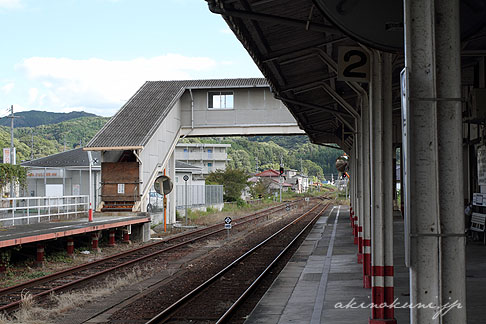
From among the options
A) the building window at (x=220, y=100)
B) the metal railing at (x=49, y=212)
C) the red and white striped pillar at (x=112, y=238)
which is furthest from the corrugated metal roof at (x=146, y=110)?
the red and white striped pillar at (x=112, y=238)

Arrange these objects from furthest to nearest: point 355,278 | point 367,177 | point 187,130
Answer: point 187,130 < point 355,278 < point 367,177

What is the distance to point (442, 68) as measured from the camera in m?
4.09

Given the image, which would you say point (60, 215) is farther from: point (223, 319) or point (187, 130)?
point (223, 319)

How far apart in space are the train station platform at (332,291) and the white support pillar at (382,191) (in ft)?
3.73

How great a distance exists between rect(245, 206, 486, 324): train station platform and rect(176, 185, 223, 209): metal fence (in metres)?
20.9

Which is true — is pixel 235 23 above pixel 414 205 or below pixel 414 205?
above

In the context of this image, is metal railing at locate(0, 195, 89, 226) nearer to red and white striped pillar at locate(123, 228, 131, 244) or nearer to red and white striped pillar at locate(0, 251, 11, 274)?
red and white striped pillar at locate(123, 228, 131, 244)

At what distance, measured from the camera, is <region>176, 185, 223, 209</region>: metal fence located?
1522 inches

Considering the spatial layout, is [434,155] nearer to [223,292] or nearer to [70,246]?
[223,292]

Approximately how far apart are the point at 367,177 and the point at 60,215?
1521cm

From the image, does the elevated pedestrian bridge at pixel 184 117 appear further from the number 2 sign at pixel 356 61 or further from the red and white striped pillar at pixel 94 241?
the number 2 sign at pixel 356 61

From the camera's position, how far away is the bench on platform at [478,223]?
57.8 feet

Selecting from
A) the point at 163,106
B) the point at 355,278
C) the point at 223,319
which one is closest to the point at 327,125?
the point at 163,106

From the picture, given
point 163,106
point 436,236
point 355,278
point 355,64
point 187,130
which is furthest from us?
point 187,130
